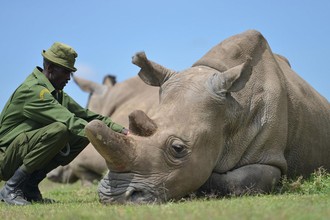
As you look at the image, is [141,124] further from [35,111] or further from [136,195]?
[35,111]

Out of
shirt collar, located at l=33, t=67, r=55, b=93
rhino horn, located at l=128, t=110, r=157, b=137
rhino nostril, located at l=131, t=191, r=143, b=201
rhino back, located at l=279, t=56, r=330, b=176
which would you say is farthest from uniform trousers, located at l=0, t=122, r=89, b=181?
rhino back, located at l=279, t=56, r=330, b=176

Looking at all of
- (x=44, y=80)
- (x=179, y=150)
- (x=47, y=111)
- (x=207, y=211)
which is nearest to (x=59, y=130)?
(x=47, y=111)

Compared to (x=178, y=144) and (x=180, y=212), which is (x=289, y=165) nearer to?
(x=178, y=144)

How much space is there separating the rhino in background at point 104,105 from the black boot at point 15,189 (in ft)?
18.0

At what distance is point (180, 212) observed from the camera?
4.99 metres

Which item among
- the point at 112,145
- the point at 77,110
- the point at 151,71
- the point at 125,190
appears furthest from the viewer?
the point at 151,71

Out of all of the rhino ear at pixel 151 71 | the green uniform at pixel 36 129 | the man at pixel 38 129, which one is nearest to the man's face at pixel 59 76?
the man at pixel 38 129

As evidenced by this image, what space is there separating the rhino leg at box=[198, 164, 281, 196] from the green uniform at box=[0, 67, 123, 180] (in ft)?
3.83

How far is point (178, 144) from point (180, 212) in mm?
1922

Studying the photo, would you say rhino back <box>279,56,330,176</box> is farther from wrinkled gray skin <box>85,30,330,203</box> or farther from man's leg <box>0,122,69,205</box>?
man's leg <box>0,122,69,205</box>

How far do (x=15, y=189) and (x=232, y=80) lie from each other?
2567 mm

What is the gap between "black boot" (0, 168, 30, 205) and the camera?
738 cm

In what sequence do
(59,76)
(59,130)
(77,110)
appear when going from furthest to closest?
1. (77,110)
2. (59,76)
3. (59,130)

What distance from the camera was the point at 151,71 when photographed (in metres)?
8.36
